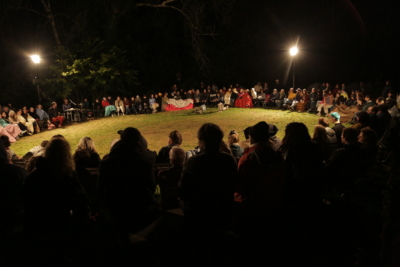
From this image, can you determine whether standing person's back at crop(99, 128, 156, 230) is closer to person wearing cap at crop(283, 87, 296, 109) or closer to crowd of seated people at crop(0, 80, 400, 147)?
crowd of seated people at crop(0, 80, 400, 147)

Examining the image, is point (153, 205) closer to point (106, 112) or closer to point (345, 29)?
point (106, 112)

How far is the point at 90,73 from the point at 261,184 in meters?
20.4

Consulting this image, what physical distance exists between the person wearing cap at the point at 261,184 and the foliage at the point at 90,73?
19.5 meters

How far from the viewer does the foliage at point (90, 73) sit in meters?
20.1

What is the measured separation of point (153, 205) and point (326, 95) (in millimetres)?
15365

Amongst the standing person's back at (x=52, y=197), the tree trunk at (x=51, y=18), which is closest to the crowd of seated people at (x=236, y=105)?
the tree trunk at (x=51, y=18)

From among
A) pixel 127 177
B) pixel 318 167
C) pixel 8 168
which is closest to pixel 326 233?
pixel 318 167

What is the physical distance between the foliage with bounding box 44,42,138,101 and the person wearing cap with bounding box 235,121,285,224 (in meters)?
19.5

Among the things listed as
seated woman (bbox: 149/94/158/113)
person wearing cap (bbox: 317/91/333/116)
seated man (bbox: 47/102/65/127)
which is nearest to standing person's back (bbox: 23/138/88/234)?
seated man (bbox: 47/102/65/127)

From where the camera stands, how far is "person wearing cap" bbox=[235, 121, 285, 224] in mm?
2689

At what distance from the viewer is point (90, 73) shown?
68.8 feet

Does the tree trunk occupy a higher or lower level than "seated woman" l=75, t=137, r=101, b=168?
higher

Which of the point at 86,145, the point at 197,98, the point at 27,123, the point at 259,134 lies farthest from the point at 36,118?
the point at 259,134

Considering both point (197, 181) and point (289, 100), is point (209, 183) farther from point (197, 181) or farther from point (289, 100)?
point (289, 100)
